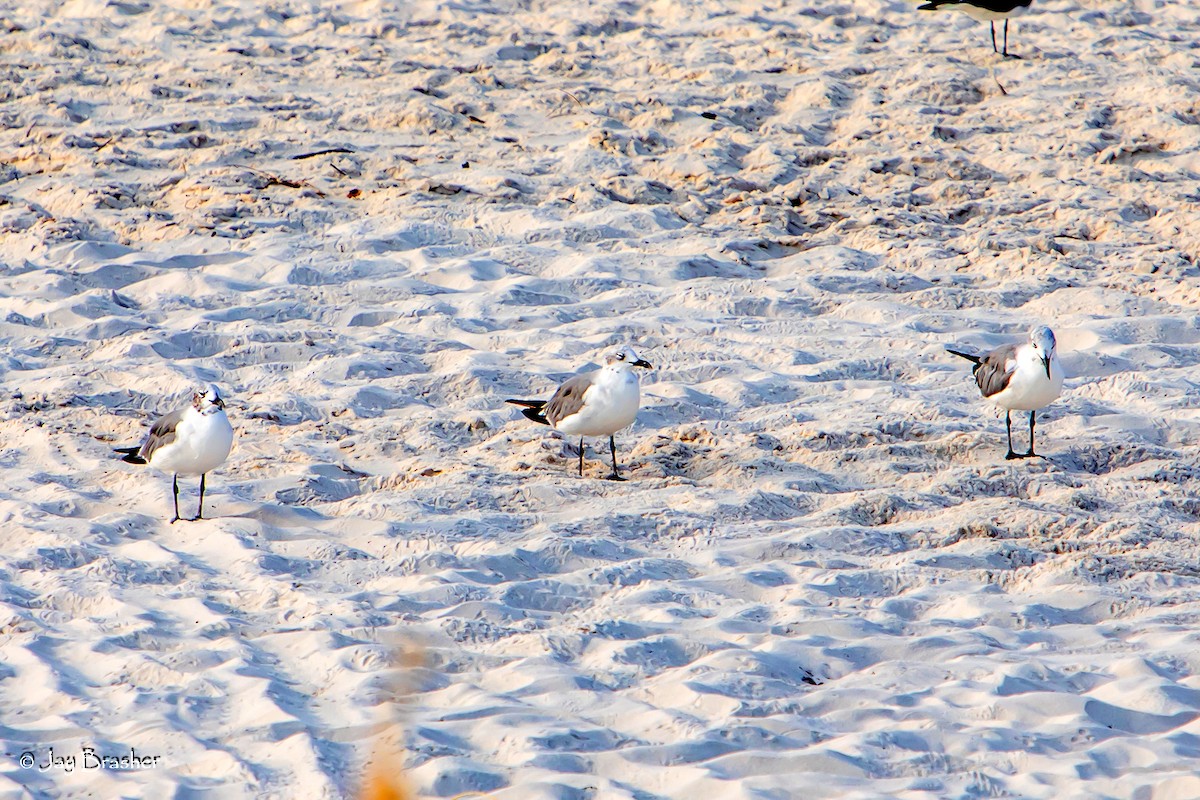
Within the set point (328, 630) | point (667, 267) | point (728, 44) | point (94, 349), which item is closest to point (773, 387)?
point (667, 267)

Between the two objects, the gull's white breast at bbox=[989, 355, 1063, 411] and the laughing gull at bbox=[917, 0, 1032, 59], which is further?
the laughing gull at bbox=[917, 0, 1032, 59]

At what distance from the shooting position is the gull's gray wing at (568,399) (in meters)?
5.67

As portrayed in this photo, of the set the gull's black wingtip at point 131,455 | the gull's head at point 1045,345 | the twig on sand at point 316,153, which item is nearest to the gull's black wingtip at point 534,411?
the gull's black wingtip at point 131,455

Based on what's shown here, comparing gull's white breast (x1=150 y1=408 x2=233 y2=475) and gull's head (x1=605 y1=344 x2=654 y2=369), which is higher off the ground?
gull's head (x1=605 y1=344 x2=654 y2=369)

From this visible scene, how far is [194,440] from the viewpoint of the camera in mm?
5148

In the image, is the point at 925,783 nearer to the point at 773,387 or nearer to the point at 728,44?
the point at 773,387

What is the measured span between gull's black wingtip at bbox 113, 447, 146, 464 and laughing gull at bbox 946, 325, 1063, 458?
11.2 ft

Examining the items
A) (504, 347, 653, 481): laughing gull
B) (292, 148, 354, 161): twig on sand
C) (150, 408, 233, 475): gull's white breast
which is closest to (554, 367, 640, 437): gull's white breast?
(504, 347, 653, 481): laughing gull

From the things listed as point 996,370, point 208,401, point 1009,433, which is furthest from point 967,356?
point 208,401

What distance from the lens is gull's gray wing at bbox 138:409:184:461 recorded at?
207 inches

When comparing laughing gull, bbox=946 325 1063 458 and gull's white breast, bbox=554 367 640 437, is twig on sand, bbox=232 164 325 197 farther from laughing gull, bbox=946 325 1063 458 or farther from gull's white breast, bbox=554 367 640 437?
laughing gull, bbox=946 325 1063 458

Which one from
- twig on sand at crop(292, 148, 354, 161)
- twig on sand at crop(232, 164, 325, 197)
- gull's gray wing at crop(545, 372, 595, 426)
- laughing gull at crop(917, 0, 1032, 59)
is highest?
laughing gull at crop(917, 0, 1032, 59)

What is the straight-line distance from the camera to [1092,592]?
4.68 m

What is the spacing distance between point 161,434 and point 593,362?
6.83 ft
